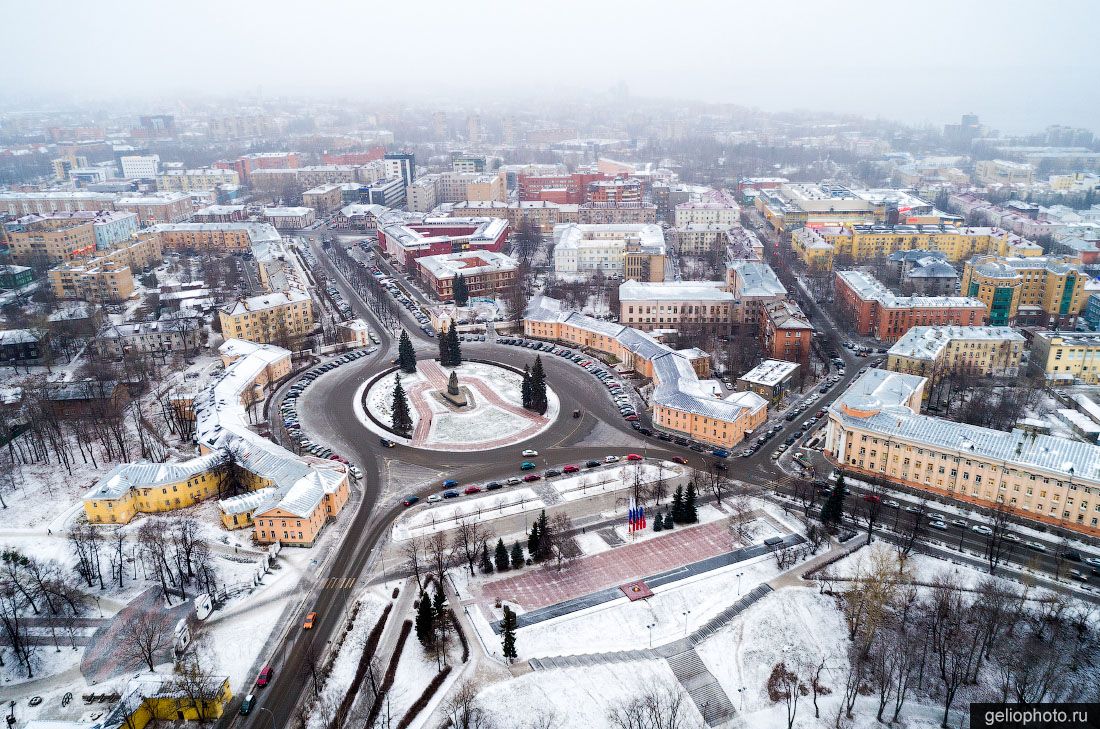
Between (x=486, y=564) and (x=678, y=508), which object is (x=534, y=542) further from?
(x=678, y=508)

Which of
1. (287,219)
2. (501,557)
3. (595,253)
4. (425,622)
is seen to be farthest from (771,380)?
(287,219)

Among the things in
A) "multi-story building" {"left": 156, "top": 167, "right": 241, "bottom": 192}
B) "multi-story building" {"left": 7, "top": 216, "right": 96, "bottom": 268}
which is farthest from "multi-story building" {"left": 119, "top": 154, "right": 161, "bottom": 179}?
"multi-story building" {"left": 7, "top": 216, "right": 96, "bottom": 268}

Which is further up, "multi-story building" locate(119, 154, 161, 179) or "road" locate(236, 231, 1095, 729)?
"multi-story building" locate(119, 154, 161, 179)

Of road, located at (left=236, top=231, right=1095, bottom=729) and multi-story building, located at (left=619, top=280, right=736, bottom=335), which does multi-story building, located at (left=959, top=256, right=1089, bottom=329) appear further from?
multi-story building, located at (left=619, top=280, right=736, bottom=335)

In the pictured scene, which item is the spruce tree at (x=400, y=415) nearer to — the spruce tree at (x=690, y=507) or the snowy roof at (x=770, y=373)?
the spruce tree at (x=690, y=507)

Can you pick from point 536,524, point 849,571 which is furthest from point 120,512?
point 849,571

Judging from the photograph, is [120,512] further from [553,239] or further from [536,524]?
[553,239]

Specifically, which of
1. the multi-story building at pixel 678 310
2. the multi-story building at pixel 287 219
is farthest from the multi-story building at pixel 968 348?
the multi-story building at pixel 287 219
